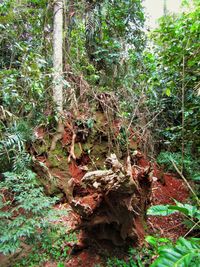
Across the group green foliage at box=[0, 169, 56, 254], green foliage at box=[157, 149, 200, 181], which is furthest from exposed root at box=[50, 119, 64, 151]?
green foliage at box=[157, 149, 200, 181]

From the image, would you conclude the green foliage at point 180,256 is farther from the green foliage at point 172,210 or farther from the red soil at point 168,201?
the red soil at point 168,201

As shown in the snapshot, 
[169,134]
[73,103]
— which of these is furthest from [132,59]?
[73,103]

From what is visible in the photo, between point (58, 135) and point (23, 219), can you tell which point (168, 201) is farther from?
point (23, 219)

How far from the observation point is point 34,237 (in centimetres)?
286

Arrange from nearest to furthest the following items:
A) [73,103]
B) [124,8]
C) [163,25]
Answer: [163,25] < [73,103] < [124,8]

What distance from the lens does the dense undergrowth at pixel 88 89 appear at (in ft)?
9.57

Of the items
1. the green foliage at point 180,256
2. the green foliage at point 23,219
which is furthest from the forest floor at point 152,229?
the green foliage at point 180,256

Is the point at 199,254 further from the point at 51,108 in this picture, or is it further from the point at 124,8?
the point at 124,8

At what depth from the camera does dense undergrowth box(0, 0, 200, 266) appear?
2.92 m

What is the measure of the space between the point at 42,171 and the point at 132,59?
4.59 m

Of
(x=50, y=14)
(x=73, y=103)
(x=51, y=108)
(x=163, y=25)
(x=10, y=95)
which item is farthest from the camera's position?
(x=50, y=14)

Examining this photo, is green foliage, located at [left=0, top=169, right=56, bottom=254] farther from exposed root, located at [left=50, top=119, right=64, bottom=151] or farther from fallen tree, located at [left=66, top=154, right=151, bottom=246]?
exposed root, located at [left=50, top=119, right=64, bottom=151]

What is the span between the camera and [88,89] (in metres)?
5.26

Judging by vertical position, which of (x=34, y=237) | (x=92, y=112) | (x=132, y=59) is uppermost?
(x=132, y=59)
